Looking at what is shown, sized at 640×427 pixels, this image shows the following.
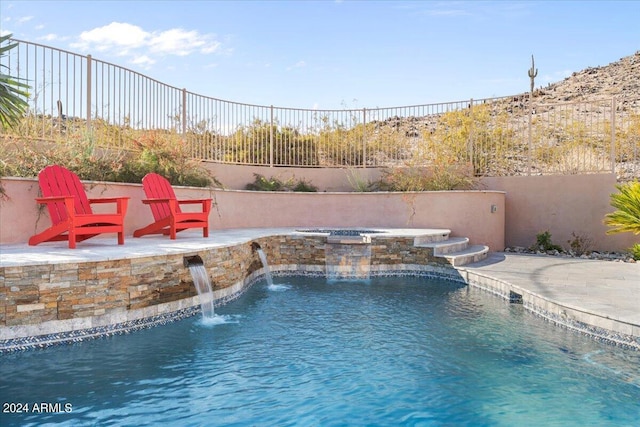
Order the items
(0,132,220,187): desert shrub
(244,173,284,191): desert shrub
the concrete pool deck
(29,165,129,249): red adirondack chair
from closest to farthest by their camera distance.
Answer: the concrete pool deck
(29,165,129,249): red adirondack chair
(0,132,220,187): desert shrub
(244,173,284,191): desert shrub

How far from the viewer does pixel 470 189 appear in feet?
36.4

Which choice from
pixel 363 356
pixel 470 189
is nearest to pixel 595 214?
pixel 470 189

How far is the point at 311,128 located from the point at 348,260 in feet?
18.7

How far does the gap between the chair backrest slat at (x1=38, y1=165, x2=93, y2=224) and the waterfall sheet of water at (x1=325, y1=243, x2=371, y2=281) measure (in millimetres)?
3968

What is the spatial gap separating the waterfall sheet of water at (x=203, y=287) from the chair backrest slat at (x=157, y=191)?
2017 mm

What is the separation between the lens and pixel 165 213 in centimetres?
786

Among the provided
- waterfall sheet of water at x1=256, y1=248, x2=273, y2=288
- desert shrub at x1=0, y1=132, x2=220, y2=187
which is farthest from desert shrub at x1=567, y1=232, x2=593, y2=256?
desert shrub at x1=0, y1=132, x2=220, y2=187

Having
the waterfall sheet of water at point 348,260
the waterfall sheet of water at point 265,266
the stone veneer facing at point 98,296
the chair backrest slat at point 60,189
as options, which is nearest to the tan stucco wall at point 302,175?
the waterfall sheet of water at point 265,266

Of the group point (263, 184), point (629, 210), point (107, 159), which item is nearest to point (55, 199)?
point (107, 159)

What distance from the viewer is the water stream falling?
18.2 feet

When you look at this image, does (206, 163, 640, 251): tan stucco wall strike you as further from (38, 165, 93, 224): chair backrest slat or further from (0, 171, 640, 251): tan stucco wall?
(38, 165, 93, 224): chair backrest slat

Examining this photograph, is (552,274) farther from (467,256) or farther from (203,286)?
(203,286)

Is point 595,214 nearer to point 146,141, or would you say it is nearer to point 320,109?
point 320,109

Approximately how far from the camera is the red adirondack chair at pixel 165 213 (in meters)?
7.14
